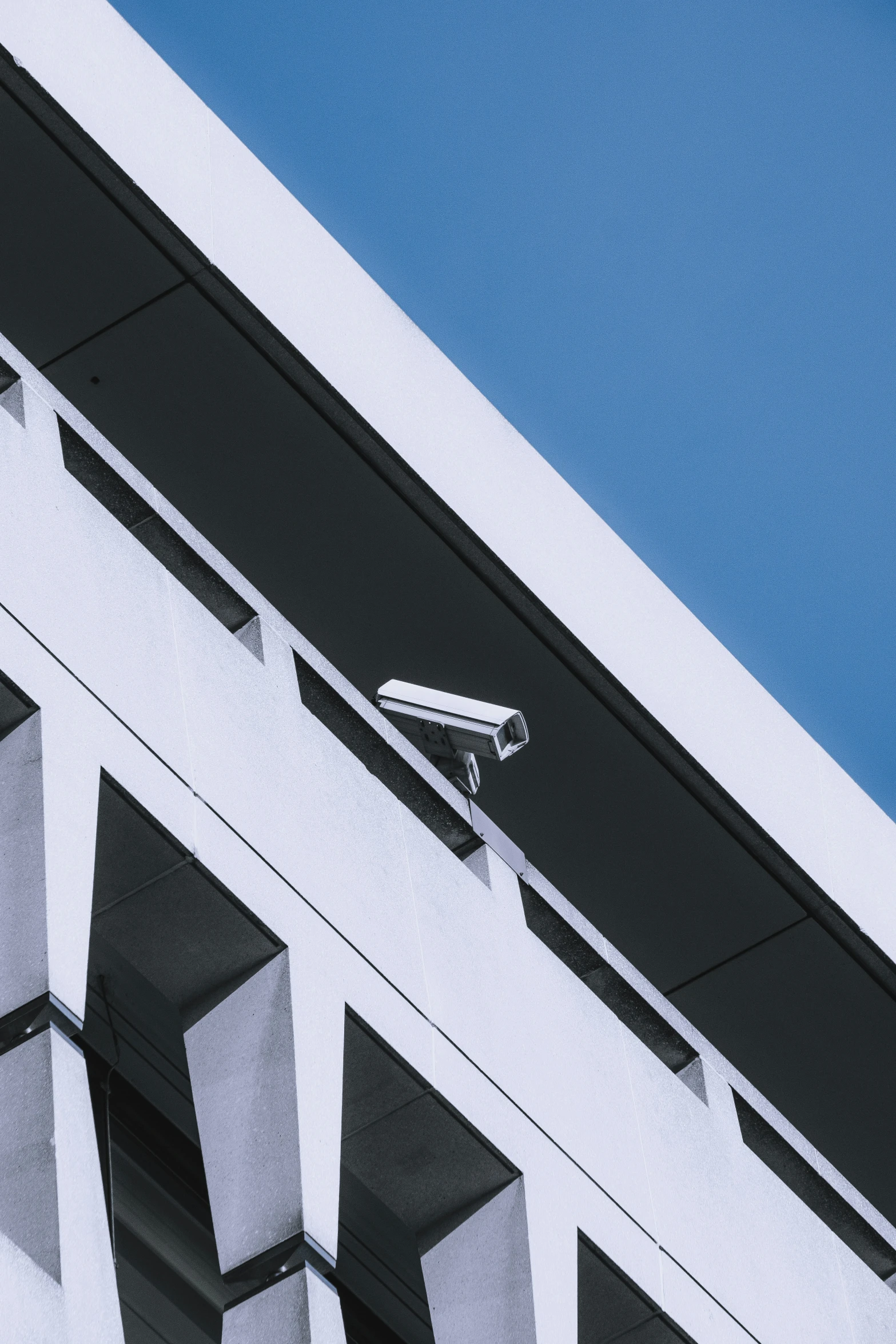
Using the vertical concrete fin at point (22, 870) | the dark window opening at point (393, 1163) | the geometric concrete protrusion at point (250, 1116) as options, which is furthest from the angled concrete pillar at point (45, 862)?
the dark window opening at point (393, 1163)

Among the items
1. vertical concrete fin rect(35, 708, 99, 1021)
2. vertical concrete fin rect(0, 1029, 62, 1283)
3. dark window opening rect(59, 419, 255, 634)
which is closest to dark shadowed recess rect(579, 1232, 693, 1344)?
vertical concrete fin rect(35, 708, 99, 1021)

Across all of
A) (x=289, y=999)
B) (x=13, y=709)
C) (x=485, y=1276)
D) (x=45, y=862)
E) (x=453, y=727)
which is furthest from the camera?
(x=453, y=727)

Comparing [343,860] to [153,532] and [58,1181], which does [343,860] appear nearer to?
[153,532]

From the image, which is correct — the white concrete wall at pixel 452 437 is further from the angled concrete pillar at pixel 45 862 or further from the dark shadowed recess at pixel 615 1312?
the angled concrete pillar at pixel 45 862

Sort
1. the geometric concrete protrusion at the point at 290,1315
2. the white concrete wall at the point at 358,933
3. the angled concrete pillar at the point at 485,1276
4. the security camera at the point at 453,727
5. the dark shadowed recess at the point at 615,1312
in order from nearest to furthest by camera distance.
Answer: the geometric concrete protrusion at the point at 290,1315
the white concrete wall at the point at 358,933
the angled concrete pillar at the point at 485,1276
the dark shadowed recess at the point at 615,1312
the security camera at the point at 453,727

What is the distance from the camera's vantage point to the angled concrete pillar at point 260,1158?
702 centimetres

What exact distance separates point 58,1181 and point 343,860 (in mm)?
2750

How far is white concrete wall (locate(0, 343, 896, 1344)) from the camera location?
7.54 m

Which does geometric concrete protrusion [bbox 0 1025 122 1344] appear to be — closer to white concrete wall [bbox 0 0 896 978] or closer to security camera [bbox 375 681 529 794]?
security camera [bbox 375 681 529 794]

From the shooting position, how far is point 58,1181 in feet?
20.0

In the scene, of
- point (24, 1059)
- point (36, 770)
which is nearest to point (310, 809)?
point (36, 770)

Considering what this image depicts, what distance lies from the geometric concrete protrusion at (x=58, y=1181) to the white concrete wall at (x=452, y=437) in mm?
5507

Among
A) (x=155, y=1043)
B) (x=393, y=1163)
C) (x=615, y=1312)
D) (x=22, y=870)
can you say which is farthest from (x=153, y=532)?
(x=615, y=1312)

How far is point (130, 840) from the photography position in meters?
7.55
